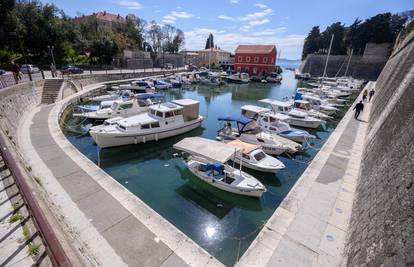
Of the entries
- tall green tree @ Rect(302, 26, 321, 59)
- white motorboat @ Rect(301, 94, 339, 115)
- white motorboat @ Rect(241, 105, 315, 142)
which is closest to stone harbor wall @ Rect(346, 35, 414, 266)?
white motorboat @ Rect(241, 105, 315, 142)

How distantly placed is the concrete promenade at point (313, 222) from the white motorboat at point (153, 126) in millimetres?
10612

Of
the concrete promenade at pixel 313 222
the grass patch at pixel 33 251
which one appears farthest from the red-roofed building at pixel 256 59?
the grass patch at pixel 33 251

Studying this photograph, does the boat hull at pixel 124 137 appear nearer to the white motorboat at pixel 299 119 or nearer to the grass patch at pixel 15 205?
the grass patch at pixel 15 205

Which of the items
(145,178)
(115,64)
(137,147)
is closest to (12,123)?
(137,147)

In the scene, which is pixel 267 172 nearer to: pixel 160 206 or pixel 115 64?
pixel 160 206

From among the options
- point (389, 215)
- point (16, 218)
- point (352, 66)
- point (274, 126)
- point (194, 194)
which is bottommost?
point (194, 194)

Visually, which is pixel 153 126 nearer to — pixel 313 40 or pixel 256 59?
pixel 256 59

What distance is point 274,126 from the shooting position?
16.7 metres

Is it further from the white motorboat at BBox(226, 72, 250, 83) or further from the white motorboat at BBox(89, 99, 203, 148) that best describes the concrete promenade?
the white motorboat at BBox(226, 72, 250, 83)

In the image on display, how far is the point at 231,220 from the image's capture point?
8.61 m

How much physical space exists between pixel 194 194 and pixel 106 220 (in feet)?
14.6

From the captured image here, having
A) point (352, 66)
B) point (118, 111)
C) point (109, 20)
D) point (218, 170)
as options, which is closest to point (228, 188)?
point (218, 170)

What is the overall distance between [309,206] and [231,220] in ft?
10.6

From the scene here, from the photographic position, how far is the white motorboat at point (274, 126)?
15.9m
